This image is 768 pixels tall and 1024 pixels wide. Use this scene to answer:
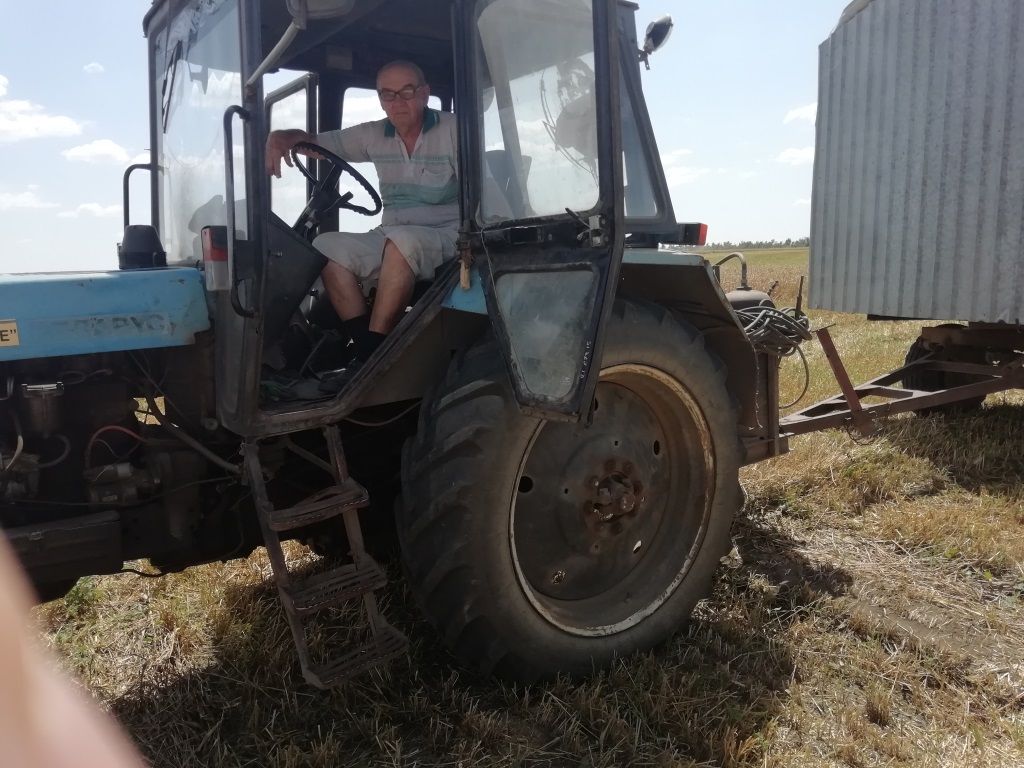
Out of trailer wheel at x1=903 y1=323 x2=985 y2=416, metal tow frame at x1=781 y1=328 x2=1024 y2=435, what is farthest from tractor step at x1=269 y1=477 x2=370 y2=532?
trailer wheel at x1=903 y1=323 x2=985 y2=416

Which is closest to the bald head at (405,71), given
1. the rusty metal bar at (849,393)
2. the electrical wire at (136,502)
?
the electrical wire at (136,502)

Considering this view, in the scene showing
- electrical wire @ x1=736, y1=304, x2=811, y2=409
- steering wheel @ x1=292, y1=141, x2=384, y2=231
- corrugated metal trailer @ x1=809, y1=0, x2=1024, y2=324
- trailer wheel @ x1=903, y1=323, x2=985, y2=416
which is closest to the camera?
steering wheel @ x1=292, y1=141, x2=384, y2=231

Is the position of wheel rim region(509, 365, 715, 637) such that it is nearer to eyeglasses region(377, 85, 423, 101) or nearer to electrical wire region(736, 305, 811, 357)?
electrical wire region(736, 305, 811, 357)

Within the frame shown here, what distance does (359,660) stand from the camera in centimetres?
227

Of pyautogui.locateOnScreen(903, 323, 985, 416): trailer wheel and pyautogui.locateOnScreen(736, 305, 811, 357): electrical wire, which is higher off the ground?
pyautogui.locateOnScreen(736, 305, 811, 357): electrical wire

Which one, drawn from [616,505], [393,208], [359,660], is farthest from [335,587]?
[393,208]

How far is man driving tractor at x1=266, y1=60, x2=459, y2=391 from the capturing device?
8.89 ft

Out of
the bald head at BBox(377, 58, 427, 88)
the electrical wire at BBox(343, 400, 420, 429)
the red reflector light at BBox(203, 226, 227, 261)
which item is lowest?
the electrical wire at BBox(343, 400, 420, 429)

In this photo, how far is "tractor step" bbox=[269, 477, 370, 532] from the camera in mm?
2268

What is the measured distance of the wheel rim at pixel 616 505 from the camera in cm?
268

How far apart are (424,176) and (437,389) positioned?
959mm

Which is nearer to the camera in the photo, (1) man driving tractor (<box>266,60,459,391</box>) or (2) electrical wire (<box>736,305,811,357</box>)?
(1) man driving tractor (<box>266,60,459,391</box>)

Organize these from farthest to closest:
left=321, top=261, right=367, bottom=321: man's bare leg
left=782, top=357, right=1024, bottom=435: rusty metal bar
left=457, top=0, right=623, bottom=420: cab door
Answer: left=782, top=357, right=1024, bottom=435: rusty metal bar < left=321, top=261, right=367, bottom=321: man's bare leg < left=457, top=0, right=623, bottom=420: cab door

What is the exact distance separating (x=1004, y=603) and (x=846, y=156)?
4.04 m
